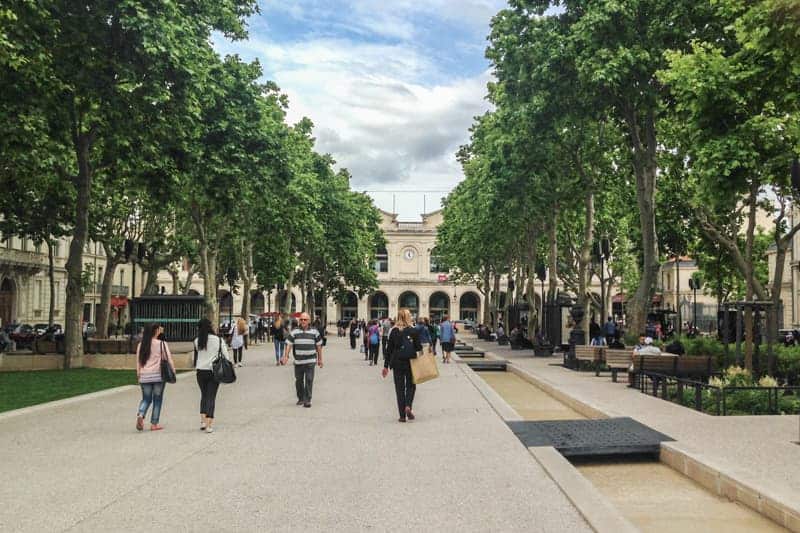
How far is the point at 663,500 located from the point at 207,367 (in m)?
6.23

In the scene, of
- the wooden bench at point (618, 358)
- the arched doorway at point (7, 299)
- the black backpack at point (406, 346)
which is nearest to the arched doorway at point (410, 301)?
the arched doorway at point (7, 299)

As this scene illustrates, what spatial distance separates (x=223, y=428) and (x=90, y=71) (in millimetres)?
11277

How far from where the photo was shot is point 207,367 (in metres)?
11.7

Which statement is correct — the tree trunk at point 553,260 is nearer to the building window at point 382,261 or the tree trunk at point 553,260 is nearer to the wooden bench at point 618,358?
the wooden bench at point 618,358

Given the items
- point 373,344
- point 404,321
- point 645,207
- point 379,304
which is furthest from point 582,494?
point 379,304

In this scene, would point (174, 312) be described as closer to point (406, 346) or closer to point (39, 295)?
point (406, 346)

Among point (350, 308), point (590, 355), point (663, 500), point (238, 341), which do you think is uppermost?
point (350, 308)

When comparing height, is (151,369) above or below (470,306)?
below

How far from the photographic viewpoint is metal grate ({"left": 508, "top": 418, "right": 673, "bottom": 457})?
391 inches

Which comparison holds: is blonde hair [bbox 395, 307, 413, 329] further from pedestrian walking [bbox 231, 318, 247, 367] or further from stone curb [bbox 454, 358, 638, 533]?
pedestrian walking [bbox 231, 318, 247, 367]

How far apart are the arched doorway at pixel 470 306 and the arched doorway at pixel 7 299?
209 feet

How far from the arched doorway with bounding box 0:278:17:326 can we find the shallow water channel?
50530 mm

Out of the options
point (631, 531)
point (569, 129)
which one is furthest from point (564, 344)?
point (631, 531)

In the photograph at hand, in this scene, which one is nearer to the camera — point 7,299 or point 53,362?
point 53,362
